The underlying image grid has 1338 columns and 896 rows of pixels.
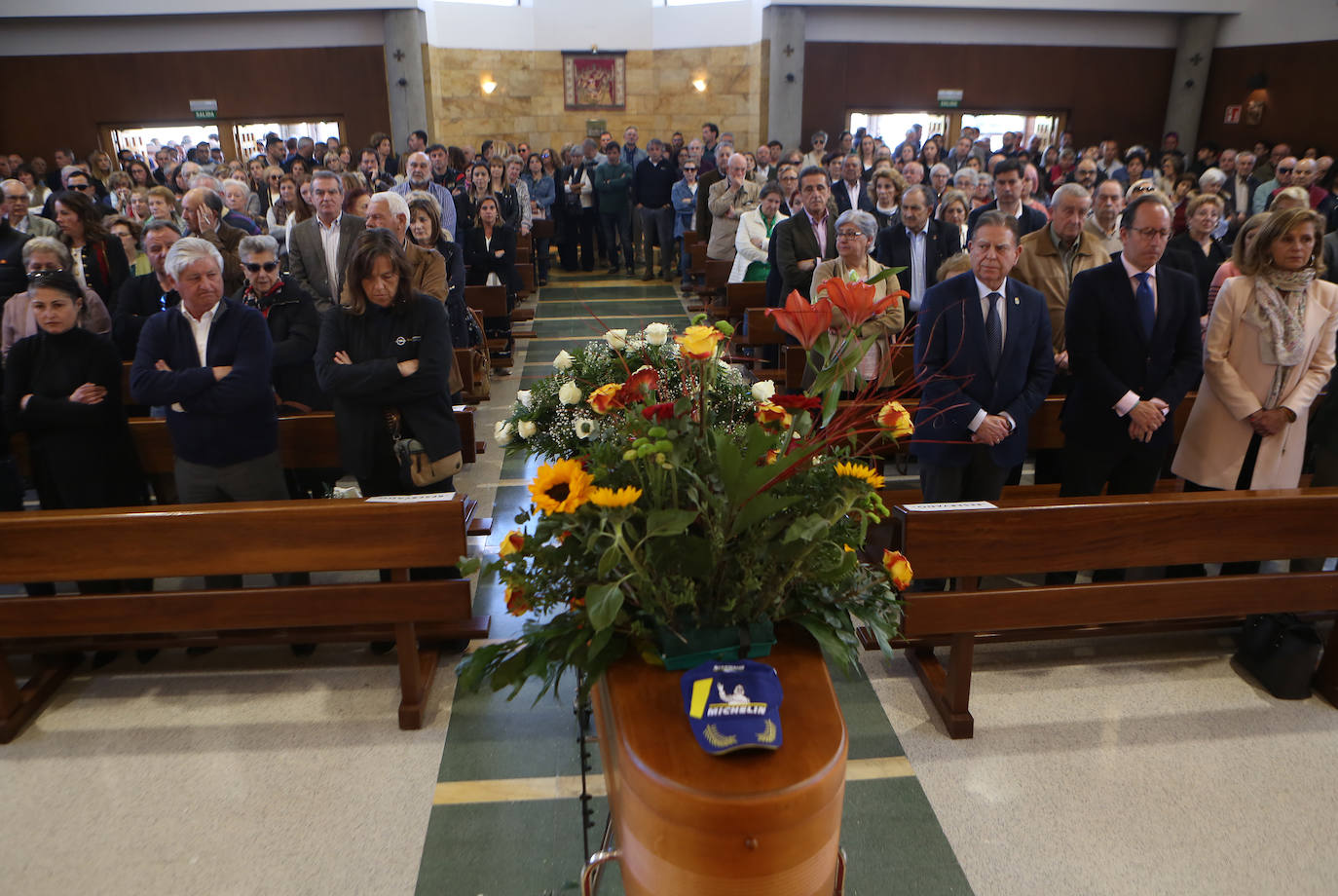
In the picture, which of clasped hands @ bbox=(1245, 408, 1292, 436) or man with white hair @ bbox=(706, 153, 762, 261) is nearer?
clasped hands @ bbox=(1245, 408, 1292, 436)

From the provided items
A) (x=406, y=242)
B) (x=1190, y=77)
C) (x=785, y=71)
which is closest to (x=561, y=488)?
(x=406, y=242)

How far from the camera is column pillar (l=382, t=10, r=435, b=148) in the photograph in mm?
12797

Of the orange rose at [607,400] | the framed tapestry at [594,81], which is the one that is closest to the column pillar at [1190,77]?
the framed tapestry at [594,81]

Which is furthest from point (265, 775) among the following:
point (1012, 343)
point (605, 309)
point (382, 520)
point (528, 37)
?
point (528, 37)

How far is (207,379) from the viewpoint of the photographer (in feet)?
9.98

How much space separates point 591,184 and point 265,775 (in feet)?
29.6

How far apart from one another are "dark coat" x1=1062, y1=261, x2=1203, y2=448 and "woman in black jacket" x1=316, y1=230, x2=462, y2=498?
2.33 m

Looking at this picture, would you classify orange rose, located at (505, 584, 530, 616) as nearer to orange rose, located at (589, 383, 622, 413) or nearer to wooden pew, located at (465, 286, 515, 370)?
orange rose, located at (589, 383, 622, 413)

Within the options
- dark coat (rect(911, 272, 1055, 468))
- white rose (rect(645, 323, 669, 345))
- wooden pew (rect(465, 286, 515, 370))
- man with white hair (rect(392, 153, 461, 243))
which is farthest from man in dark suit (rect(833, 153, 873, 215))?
white rose (rect(645, 323, 669, 345))

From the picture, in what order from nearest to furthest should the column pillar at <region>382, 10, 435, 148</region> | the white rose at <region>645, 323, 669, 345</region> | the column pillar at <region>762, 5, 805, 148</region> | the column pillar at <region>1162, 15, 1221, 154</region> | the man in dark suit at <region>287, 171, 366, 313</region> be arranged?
the white rose at <region>645, 323, 669, 345</region>, the man in dark suit at <region>287, 171, 366, 313</region>, the column pillar at <region>382, 10, 435, 148</region>, the column pillar at <region>762, 5, 805, 148</region>, the column pillar at <region>1162, 15, 1221, 154</region>

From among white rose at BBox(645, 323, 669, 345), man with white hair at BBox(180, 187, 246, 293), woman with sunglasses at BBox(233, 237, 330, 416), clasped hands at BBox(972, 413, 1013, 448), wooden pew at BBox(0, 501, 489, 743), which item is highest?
man with white hair at BBox(180, 187, 246, 293)

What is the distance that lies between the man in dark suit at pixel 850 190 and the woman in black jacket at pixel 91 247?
5164 mm

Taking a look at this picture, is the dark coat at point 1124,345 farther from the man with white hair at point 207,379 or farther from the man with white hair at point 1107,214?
the man with white hair at point 207,379

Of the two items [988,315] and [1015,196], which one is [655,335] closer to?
[988,315]
